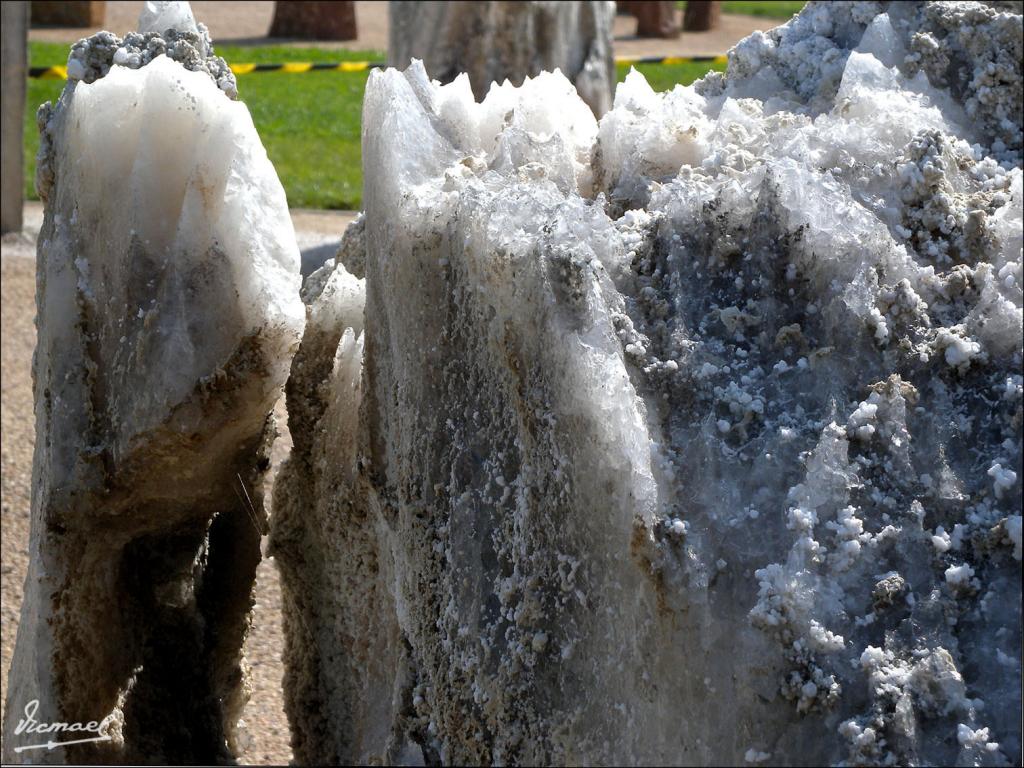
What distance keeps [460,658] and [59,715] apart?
610 millimetres

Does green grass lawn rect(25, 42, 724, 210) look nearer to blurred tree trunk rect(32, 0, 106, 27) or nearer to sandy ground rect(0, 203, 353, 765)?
sandy ground rect(0, 203, 353, 765)

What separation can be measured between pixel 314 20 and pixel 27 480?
7.31m

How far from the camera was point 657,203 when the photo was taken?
1337 millimetres

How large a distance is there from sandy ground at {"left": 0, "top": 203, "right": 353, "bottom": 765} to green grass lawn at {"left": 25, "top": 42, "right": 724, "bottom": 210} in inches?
16.8

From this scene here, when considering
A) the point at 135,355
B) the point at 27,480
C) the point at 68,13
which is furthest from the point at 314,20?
the point at 135,355

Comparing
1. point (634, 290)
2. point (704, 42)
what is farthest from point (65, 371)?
point (704, 42)

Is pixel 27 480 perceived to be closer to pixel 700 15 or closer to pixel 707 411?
pixel 707 411

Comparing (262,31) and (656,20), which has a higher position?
(656,20)

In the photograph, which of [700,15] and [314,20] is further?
[700,15]

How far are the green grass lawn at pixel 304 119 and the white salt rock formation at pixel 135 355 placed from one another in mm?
5109

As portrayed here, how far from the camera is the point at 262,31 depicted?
1066 centimetres

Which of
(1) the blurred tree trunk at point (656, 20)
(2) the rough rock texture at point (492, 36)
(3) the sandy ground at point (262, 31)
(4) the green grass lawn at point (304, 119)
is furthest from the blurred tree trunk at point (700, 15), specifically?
(2) the rough rock texture at point (492, 36)

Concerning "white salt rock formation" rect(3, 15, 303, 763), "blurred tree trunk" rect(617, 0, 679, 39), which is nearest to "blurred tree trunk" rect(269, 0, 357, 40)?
"blurred tree trunk" rect(617, 0, 679, 39)

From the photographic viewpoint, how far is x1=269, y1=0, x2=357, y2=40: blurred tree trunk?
10438 mm
